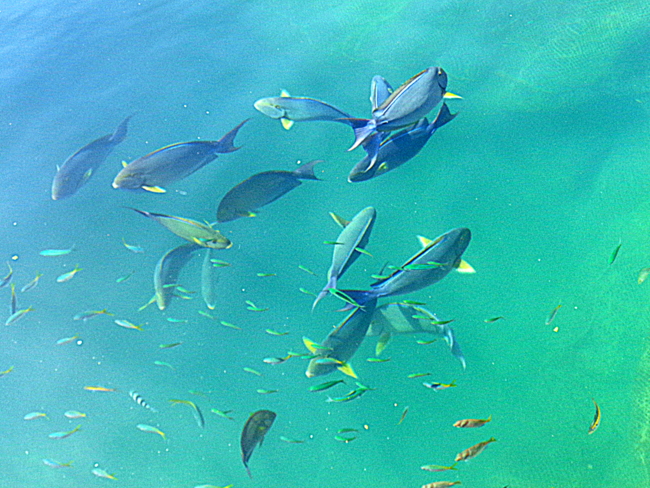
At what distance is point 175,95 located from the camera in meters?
3.12

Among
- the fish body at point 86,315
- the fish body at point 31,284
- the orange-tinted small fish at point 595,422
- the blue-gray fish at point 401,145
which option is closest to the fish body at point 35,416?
the fish body at point 86,315

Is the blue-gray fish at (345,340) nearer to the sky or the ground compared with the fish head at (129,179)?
nearer to the ground

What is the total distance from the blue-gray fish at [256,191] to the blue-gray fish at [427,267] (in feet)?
2.38

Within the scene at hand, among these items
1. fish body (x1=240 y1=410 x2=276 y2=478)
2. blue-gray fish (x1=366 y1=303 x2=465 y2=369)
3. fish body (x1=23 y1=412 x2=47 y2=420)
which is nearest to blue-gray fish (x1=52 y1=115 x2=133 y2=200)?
fish body (x1=23 y1=412 x2=47 y2=420)

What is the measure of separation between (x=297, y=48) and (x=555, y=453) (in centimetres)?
322

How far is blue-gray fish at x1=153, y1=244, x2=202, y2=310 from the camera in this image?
7.67ft

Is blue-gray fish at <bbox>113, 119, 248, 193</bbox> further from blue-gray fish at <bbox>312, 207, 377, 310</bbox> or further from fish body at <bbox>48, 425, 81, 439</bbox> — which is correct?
fish body at <bbox>48, 425, 81, 439</bbox>

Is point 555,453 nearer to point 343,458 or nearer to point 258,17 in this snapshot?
point 343,458

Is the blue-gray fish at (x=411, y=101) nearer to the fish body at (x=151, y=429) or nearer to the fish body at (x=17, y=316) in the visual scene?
the fish body at (x=151, y=429)

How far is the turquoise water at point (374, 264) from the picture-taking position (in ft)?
7.32

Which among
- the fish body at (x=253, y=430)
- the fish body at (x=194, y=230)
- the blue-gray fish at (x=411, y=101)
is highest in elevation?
the blue-gray fish at (x=411, y=101)

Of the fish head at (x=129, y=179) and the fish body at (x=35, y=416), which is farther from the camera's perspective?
the fish body at (x=35, y=416)

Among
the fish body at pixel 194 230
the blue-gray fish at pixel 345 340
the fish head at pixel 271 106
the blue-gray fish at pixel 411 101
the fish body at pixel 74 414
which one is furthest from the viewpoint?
the fish body at pixel 74 414

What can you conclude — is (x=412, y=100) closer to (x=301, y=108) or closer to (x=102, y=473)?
(x=301, y=108)
